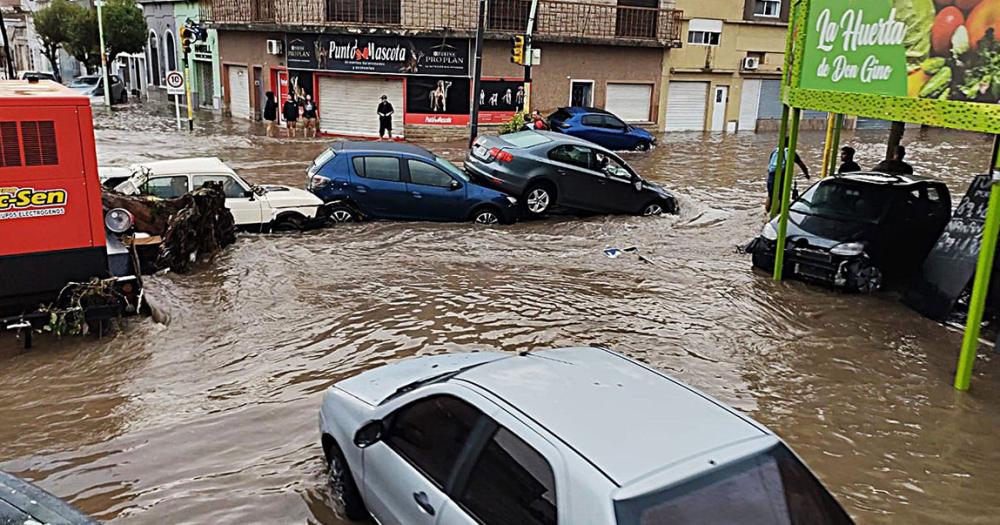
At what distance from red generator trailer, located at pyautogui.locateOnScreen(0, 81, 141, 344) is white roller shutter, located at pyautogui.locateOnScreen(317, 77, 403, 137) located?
1884cm

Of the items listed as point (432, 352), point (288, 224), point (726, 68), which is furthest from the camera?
point (726, 68)

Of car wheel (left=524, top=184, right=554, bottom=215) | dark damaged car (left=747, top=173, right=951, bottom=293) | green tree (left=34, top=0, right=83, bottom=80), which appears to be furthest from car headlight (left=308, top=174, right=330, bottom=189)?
green tree (left=34, top=0, right=83, bottom=80)

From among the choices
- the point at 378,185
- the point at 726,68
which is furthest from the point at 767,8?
A: the point at 378,185

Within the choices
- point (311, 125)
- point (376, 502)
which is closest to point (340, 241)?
point (376, 502)

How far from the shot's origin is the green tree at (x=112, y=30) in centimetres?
3934

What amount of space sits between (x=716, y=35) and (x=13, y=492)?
31.8m

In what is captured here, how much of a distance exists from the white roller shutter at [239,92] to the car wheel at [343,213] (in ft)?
66.2

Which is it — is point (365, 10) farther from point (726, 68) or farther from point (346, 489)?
point (346, 489)

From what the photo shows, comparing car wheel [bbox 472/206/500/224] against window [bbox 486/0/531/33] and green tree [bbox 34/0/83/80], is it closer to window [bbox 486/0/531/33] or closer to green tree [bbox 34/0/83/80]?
window [bbox 486/0/531/33]

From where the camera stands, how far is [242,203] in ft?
39.8

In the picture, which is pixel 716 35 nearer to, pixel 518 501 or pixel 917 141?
pixel 917 141

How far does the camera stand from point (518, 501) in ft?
11.4

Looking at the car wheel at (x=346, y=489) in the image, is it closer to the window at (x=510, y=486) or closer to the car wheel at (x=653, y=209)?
the window at (x=510, y=486)

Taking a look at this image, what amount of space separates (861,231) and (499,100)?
18.2 metres
